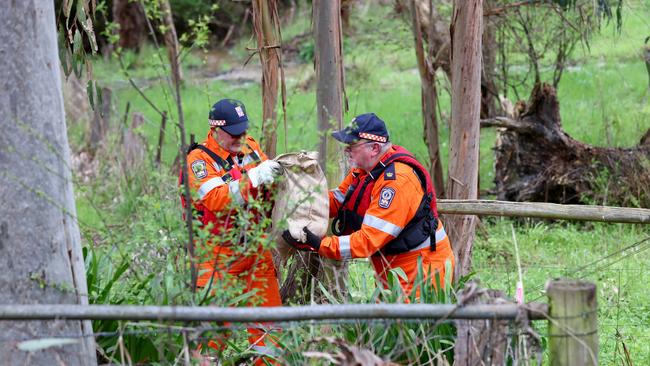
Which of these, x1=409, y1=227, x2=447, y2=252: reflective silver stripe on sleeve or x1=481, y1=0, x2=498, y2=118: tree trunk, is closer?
x1=409, y1=227, x2=447, y2=252: reflective silver stripe on sleeve

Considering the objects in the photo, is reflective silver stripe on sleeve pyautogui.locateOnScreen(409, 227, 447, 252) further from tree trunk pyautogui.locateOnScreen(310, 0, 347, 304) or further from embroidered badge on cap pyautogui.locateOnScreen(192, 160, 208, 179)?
embroidered badge on cap pyautogui.locateOnScreen(192, 160, 208, 179)

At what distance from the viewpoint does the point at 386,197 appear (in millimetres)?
5434

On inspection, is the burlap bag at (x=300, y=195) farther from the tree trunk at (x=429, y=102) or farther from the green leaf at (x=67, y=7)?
the tree trunk at (x=429, y=102)

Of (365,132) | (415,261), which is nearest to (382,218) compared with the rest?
(415,261)

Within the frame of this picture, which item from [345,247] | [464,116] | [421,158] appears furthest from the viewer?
[421,158]

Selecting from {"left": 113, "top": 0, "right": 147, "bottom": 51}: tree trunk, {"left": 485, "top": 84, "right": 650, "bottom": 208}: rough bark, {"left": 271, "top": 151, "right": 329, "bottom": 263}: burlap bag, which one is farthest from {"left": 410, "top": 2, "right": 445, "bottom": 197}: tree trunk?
{"left": 113, "top": 0, "right": 147, "bottom": 51}: tree trunk

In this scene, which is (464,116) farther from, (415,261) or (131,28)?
(131,28)

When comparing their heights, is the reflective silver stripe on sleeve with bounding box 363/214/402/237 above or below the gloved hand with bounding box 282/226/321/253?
above

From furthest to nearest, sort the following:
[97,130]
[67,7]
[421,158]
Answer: [97,130], [421,158], [67,7]

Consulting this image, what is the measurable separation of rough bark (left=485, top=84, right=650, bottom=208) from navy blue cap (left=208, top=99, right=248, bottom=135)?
5163 mm

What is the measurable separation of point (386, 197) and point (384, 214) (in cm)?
10

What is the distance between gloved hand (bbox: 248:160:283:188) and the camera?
5.27 metres

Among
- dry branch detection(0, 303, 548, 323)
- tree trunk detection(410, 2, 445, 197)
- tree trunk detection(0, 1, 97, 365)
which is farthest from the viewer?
tree trunk detection(410, 2, 445, 197)

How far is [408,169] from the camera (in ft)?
18.3
